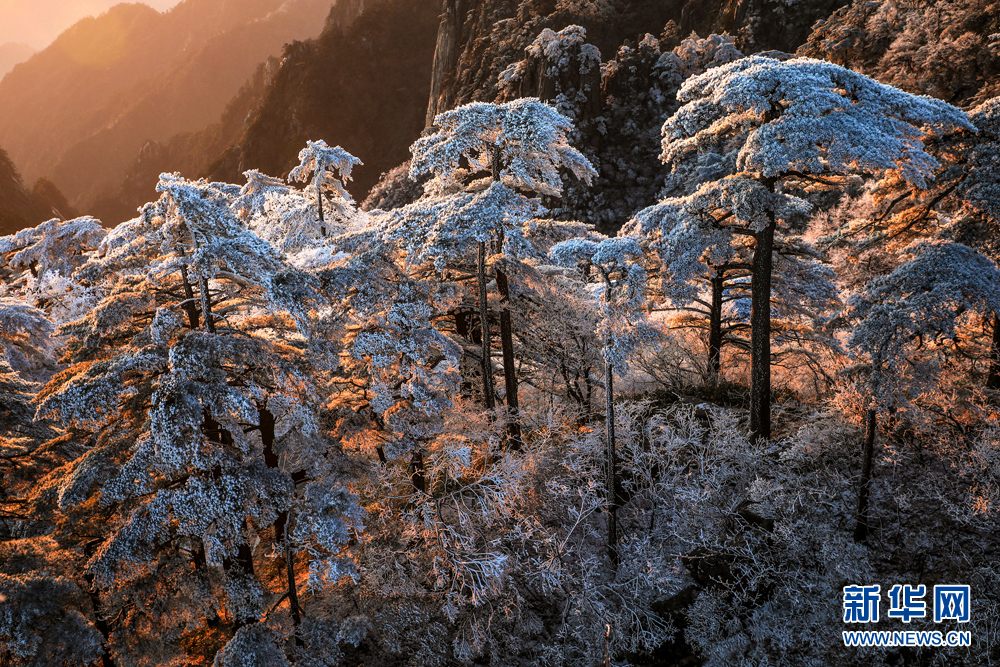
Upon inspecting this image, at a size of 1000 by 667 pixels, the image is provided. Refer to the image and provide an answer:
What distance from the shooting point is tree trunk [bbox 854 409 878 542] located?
9.55m

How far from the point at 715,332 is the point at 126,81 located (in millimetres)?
214361

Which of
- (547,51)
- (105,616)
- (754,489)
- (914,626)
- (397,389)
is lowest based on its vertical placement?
(914,626)

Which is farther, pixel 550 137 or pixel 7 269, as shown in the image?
pixel 7 269

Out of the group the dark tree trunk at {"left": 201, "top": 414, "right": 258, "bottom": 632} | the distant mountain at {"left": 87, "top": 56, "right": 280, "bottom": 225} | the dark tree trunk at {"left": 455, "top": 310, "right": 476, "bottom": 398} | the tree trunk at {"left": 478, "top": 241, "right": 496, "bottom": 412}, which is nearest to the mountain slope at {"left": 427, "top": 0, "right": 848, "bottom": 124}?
the distant mountain at {"left": 87, "top": 56, "right": 280, "bottom": 225}

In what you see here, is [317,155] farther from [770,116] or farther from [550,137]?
[770,116]

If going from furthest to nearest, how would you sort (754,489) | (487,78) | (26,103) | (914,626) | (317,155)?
1. (26,103)
2. (487,78)
3. (317,155)
4. (754,489)
5. (914,626)

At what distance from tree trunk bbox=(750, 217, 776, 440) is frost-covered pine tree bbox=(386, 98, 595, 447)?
164 inches

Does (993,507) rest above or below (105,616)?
below

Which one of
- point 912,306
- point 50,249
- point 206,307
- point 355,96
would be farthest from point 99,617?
point 355,96

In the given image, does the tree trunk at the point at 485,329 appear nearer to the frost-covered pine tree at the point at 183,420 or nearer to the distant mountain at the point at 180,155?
the frost-covered pine tree at the point at 183,420

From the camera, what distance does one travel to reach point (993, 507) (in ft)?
32.0

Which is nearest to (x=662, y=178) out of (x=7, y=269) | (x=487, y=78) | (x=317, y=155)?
(x=487, y=78)

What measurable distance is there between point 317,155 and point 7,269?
15.5 metres

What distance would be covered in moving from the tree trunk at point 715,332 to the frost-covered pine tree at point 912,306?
5.66m
